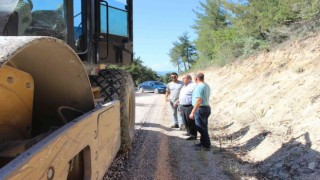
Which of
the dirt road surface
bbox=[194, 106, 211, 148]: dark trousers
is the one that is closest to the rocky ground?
the dirt road surface

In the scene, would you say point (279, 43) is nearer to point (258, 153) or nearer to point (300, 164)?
point (258, 153)

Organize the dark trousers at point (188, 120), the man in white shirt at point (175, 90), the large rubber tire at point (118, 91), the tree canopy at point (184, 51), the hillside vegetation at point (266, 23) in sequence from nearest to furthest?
the large rubber tire at point (118, 91), the dark trousers at point (188, 120), the man in white shirt at point (175, 90), the hillside vegetation at point (266, 23), the tree canopy at point (184, 51)

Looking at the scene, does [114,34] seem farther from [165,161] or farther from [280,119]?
[280,119]

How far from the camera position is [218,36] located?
3338 centimetres

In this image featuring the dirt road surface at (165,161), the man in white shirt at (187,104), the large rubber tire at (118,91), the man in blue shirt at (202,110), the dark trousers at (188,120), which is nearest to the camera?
the large rubber tire at (118,91)

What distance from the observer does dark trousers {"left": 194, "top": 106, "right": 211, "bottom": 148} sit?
27.5 ft

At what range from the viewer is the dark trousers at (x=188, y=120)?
9836 mm

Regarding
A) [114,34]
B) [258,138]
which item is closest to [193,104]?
[258,138]

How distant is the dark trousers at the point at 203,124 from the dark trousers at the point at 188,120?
1223mm

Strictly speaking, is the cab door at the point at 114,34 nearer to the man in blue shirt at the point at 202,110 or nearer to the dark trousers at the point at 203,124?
the man in blue shirt at the point at 202,110

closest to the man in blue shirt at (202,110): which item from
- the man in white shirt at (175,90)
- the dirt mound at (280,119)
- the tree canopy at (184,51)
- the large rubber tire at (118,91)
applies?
the dirt mound at (280,119)

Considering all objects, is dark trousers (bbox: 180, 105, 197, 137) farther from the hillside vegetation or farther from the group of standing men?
the hillside vegetation

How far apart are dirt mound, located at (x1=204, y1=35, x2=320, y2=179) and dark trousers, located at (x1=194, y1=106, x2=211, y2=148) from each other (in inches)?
18.5

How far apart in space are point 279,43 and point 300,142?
10.7m
